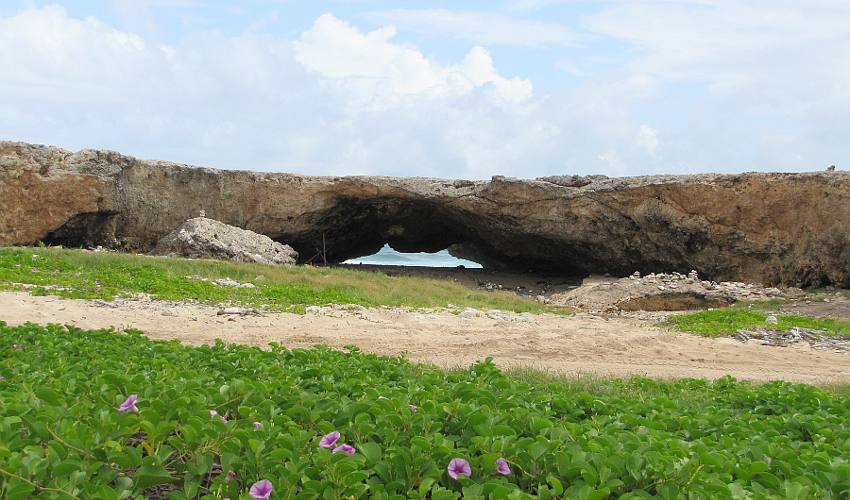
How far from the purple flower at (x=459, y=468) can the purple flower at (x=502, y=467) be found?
129 millimetres

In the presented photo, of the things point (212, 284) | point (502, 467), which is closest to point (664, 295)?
point (212, 284)

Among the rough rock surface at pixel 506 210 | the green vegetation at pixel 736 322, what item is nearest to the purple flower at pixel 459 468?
the green vegetation at pixel 736 322

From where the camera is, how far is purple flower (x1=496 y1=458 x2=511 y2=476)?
3611 millimetres

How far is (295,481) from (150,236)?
22077 millimetres

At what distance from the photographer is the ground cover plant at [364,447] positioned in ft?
11.2

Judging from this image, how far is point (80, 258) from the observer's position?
1681 centimetres

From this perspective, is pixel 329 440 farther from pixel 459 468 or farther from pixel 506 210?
pixel 506 210

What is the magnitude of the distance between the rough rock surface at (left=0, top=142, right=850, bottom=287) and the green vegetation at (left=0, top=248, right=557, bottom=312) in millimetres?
5264

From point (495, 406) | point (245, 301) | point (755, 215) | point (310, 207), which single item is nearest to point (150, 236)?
point (310, 207)

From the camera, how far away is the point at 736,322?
1470 centimetres

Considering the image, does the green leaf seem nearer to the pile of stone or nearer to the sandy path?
the sandy path

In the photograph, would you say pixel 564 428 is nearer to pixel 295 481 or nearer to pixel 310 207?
pixel 295 481

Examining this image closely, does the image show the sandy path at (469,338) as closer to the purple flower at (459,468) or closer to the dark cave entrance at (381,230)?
the purple flower at (459,468)

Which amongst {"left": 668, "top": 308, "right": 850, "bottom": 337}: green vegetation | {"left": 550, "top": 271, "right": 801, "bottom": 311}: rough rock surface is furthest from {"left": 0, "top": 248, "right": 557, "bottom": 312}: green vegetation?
{"left": 668, "top": 308, "right": 850, "bottom": 337}: green vegetation
